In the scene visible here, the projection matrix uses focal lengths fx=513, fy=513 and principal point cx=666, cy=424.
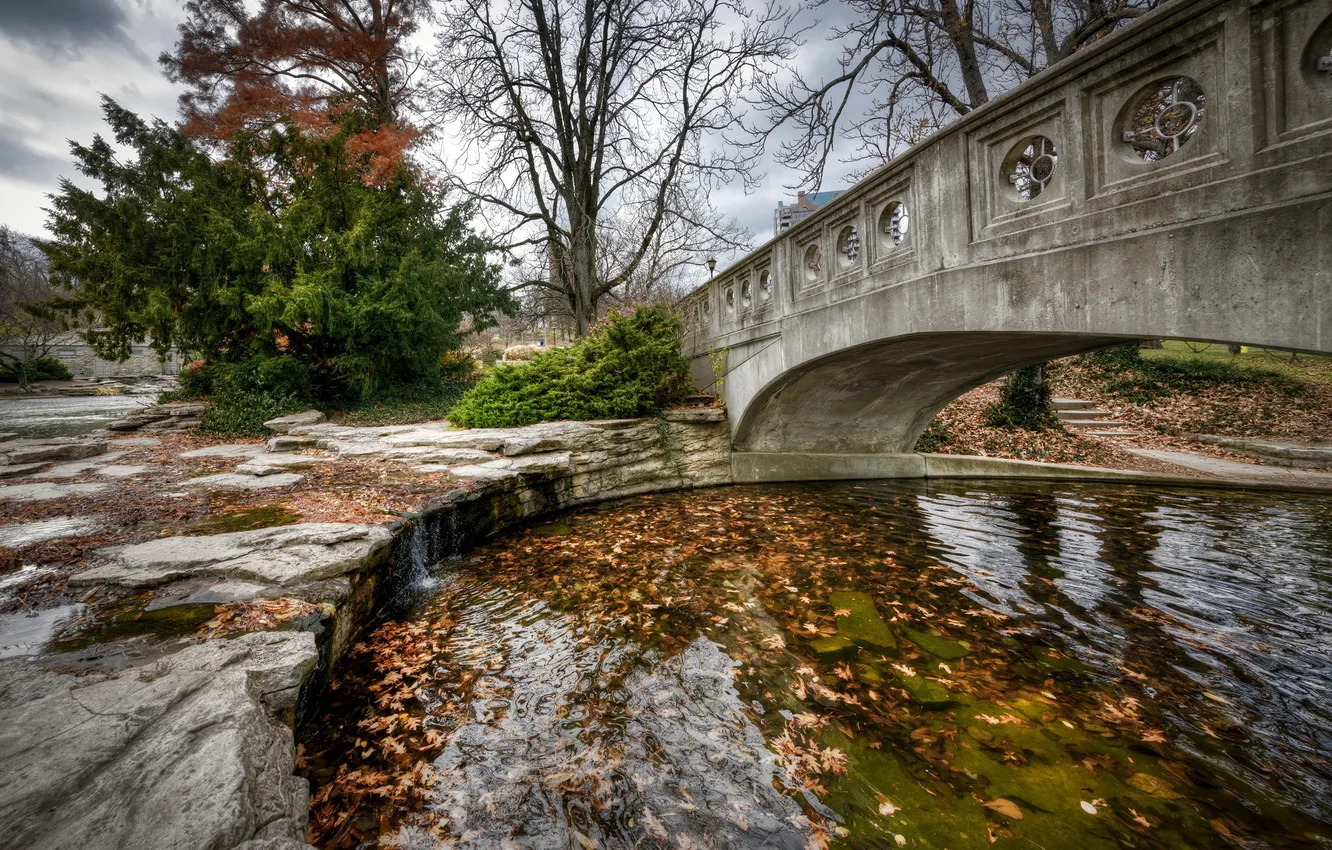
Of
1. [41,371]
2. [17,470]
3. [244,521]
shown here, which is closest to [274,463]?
[17,470]

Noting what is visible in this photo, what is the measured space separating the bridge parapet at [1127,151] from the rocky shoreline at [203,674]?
429 centimetres

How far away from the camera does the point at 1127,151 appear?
9.68 feet

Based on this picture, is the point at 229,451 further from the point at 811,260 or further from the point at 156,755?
the point at 811,260

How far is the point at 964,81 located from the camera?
9.67m

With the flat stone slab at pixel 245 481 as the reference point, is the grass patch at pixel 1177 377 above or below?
above

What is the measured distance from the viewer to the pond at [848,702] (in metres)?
2.13

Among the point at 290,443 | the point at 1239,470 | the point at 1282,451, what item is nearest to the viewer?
the point at 290,443

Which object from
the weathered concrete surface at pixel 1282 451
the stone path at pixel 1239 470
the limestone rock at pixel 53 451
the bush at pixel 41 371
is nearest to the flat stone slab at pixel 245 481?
the limestone rock at pixel 53 451

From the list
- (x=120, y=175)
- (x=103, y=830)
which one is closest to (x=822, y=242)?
(x=103, y=830)

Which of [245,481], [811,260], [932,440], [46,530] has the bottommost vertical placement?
[932,440]

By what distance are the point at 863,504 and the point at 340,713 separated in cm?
645

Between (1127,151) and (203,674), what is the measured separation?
5.22 m

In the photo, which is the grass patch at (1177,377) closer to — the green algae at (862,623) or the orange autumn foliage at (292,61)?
the green algae at (862,623)

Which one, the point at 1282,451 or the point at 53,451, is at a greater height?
the point at 53,451
